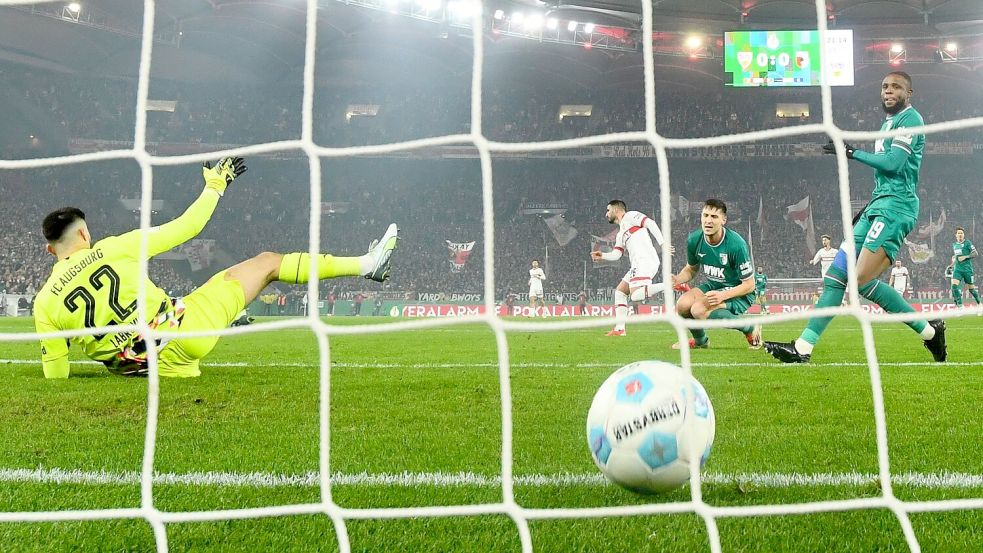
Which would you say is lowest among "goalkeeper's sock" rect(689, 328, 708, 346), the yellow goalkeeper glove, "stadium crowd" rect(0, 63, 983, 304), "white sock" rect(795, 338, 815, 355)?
"goalkeeper's sock" rect(689, 328, 708, 346)

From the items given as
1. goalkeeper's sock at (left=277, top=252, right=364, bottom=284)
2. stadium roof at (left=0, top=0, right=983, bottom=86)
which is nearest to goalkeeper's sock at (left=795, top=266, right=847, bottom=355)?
goalkeeper's sock at (left=277, top=252, right=364, bottom=284)

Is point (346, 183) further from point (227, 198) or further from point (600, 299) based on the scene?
point (600, 299)

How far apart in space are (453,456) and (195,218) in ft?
8.16

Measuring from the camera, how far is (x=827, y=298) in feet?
16.5

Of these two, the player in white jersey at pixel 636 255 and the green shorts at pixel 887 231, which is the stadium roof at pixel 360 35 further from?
the green shorts at pixel 887 231

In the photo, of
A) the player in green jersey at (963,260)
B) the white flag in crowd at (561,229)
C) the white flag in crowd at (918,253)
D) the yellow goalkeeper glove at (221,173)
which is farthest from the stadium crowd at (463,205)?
the yellow goalkeeper glove at (221,173)

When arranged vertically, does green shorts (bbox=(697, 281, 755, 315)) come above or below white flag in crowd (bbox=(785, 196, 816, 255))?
below

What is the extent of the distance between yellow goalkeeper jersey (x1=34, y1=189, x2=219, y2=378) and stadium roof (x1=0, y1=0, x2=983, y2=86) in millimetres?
17728

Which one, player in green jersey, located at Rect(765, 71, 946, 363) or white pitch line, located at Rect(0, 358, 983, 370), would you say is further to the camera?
white pitch line, located at Rect(0, 358, 983, 370)

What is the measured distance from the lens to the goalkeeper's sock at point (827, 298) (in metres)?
4.91

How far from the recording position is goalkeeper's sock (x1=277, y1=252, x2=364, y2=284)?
4625 mm

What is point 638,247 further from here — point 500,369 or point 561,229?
point 561,229

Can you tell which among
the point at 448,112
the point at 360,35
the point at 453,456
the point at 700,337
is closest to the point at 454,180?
the point at 448,112

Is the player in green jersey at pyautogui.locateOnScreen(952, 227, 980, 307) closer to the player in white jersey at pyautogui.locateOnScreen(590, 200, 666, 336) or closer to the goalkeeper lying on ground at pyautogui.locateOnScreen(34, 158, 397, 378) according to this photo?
the player in white jersey at pyautogui.locateOnScreen(590, 200, 666, 336)
